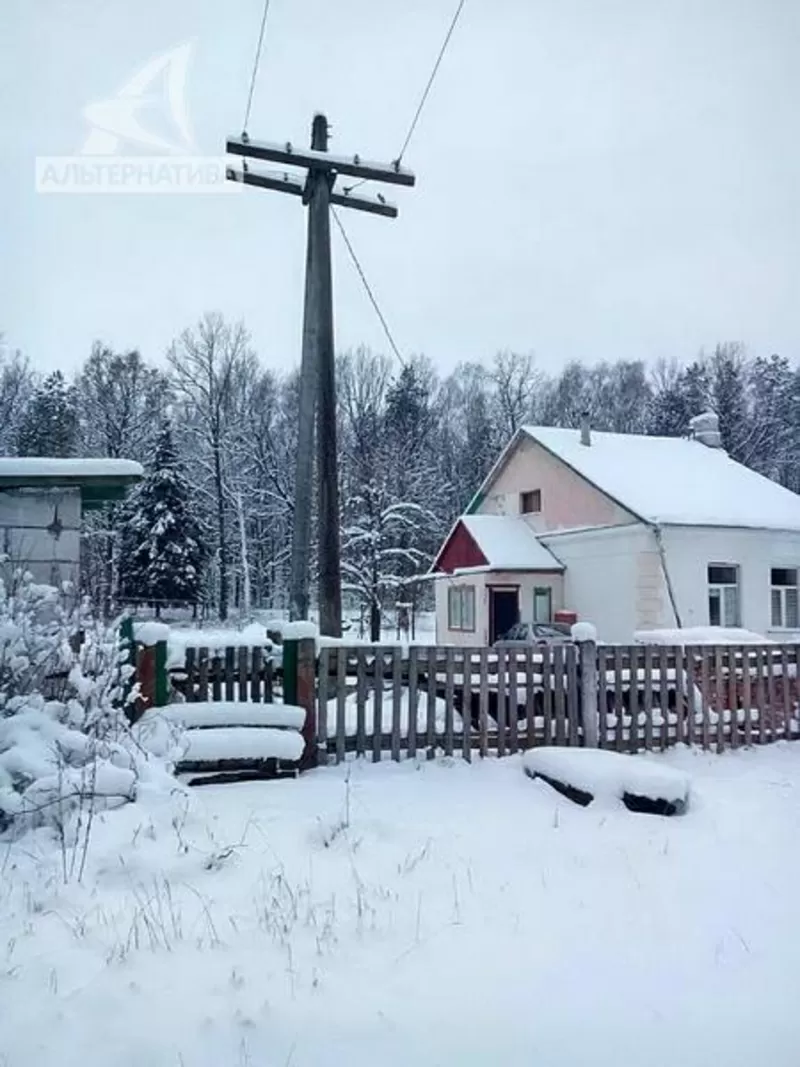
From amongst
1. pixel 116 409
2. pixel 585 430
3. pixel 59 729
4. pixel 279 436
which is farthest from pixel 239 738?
pixel 279 436

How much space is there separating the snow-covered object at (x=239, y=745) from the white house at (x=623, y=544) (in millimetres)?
12625

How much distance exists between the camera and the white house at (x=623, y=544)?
1697 cm

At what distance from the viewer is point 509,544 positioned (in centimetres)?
2084

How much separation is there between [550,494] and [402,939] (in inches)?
728

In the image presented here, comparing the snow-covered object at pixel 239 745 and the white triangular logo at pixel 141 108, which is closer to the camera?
the snow-covered object at pixel 239 745

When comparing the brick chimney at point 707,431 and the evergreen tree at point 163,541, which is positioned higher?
the brick chimney at point 707,431

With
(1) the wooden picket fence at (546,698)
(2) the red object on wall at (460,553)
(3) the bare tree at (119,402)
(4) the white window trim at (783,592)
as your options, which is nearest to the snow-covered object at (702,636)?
(1) the wooden picket fence at (546,698)

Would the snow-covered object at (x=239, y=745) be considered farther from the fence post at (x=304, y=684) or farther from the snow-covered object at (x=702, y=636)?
the snow-covered object at (x=702, y=636)

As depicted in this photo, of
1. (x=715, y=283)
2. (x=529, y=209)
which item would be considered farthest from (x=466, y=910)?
(x=529, y=209)

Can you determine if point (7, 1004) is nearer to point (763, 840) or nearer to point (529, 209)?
point (763, 840)

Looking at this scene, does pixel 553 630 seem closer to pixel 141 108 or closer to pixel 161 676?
pixel 161 676

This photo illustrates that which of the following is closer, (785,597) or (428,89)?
(428,89)

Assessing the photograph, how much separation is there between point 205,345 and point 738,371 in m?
27.5

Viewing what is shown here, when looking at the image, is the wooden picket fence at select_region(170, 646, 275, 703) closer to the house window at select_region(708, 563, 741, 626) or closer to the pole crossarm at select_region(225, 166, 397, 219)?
the pole crossarm at select_region(225, 166, 397, 219)
